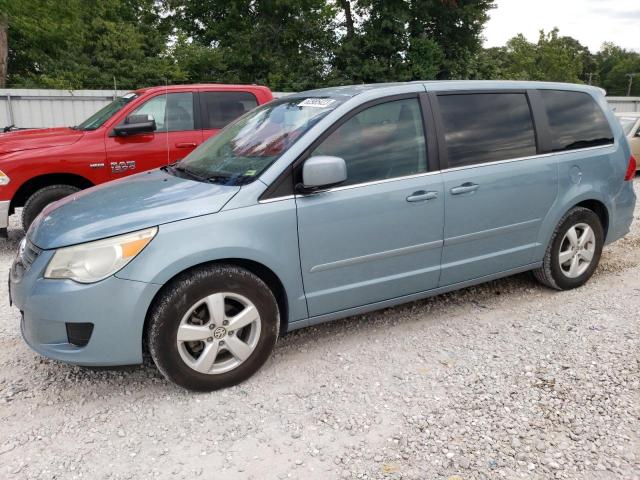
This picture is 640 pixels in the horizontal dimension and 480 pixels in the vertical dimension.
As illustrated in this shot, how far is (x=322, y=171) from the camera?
3062mm

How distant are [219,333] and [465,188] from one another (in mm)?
1915

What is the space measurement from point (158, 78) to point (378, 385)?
→ 781 inches

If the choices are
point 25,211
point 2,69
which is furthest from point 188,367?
point 2,69

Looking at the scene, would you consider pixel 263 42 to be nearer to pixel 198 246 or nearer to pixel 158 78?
pixel 158 78

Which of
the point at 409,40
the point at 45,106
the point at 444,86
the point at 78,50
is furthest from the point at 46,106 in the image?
the point at 409,40

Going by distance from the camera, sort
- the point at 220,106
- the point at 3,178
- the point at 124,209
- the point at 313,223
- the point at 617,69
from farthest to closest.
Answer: the point at 617,69 < the point at 220,106 < the point at 3,178 < the point at 313,223 < the point at 124,209

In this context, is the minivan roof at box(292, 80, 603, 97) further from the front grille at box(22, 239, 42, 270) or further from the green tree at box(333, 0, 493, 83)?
the green tree at box(333, 0, 493, 83)

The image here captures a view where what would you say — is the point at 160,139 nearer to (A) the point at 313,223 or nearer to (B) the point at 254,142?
(B) the point at 254,142

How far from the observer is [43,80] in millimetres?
18422

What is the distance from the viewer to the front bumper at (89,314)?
2723mm

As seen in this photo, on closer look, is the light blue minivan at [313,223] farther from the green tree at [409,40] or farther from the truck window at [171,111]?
the green tree at [409,40]

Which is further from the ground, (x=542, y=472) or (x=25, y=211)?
(x=25, y=211)

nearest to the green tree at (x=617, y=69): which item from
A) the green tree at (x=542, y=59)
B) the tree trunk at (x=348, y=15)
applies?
the green tree at (x=542, y=59)

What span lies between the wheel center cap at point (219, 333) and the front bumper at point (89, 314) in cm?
39
